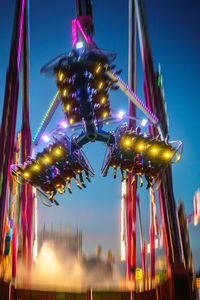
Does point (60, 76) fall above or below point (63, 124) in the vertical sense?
above

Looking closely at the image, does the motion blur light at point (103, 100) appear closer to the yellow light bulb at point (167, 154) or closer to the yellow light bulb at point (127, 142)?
the yellow light bulb at point (127, 142)

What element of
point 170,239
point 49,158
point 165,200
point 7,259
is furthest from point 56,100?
point 7,259

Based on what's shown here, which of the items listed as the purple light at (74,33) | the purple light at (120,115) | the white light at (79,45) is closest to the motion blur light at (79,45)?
the white light at (79,45)

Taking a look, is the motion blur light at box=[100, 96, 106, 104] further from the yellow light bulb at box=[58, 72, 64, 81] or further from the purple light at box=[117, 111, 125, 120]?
the purple light at box=[117, 111, 125, 120]

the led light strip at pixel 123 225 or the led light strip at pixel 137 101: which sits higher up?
the led light strip at pixel 137 101

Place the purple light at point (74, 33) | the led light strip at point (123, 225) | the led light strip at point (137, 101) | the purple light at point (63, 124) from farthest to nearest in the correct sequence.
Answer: the led light strip at point (123, 225) → the purple light at point (63, 124) → the led light strip at point (137, 101) → the purple light at point (74, 33)

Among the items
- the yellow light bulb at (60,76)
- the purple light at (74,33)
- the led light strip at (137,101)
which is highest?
the purple light at (74,33)

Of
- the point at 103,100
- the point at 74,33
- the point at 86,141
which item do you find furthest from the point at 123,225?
the point at 74,33

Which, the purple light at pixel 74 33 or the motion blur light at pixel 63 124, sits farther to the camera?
the motion blur light at pixel 63 124

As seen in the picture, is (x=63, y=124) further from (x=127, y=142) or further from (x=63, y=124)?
(x=127, y=142)

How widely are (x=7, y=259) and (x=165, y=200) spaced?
8.02 m

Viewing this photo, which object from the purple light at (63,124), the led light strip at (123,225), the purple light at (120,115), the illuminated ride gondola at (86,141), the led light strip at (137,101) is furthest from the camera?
the led light strip at (123,225)

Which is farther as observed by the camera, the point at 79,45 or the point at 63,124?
the point at 63,124

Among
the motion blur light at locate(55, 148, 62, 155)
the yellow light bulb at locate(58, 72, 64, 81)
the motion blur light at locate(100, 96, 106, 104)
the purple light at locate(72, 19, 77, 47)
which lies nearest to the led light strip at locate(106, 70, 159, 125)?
the motion blur light at locate(100, 96, 106, 104)
